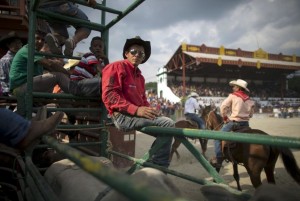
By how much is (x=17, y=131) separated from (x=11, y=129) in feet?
0.12

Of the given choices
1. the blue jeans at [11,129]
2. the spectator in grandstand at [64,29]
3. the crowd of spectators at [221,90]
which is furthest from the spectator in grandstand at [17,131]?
the crowd of spectators at [221,90]

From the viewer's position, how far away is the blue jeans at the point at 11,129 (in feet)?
5.14

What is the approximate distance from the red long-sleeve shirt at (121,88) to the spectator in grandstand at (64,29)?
1.89 ft

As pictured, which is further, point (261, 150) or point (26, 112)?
point (261, 150)

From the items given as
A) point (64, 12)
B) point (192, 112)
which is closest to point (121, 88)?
point (64, 12)

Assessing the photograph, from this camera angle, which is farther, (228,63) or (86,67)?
(228,63)

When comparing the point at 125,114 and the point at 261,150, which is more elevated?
the point at 125,114

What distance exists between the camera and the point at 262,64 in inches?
1196

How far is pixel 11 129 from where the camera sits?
1.58 m

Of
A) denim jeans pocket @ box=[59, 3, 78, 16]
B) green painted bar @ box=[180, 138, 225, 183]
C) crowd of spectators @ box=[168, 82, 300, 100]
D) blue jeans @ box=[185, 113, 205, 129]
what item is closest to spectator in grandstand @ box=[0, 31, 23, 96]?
denim jeans pocket @ box=[59, 3, 78, 16]

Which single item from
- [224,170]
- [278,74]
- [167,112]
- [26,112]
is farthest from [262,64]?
[26,112]

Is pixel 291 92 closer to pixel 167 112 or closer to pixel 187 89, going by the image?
pixel 187 89

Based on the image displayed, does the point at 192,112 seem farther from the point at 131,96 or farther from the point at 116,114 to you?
the point at 116,114

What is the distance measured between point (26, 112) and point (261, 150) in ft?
11.2
